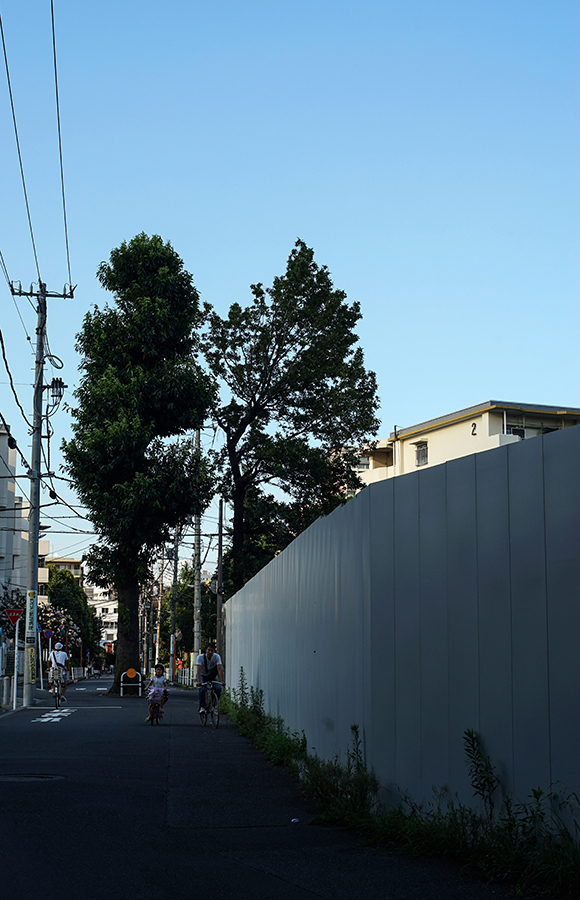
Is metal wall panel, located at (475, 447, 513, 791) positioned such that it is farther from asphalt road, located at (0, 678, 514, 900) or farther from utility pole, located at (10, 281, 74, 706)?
utility pole, located at (10, 281, 74, 706)

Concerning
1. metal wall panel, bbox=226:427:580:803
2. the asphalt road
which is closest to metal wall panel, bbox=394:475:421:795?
metal wall panel, bbox=226:427:580:803

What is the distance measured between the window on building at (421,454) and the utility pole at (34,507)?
98.6 feet

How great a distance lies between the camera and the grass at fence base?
524 cm

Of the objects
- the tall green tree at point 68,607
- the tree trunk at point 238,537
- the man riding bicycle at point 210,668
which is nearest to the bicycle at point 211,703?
Result: the man riding bicycle at point 210,668

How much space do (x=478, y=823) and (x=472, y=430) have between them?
4823 centimetres

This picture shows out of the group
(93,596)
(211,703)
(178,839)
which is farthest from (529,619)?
(93,596)

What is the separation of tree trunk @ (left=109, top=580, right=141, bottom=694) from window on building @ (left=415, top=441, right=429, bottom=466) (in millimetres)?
27382

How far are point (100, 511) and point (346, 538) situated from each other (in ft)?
82.4

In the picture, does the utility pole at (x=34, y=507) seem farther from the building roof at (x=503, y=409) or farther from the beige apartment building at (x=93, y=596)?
the beige apartment building at (x=93, y=596)

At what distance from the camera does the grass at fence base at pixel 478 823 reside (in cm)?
524

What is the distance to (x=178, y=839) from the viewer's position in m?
7.38

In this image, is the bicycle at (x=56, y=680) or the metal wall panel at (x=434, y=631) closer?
the metal wall panel at (x=434, y=631)

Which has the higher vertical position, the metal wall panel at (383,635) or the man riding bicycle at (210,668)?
the metal wall panel at (383,635)

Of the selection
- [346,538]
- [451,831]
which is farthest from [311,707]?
[451,831]
